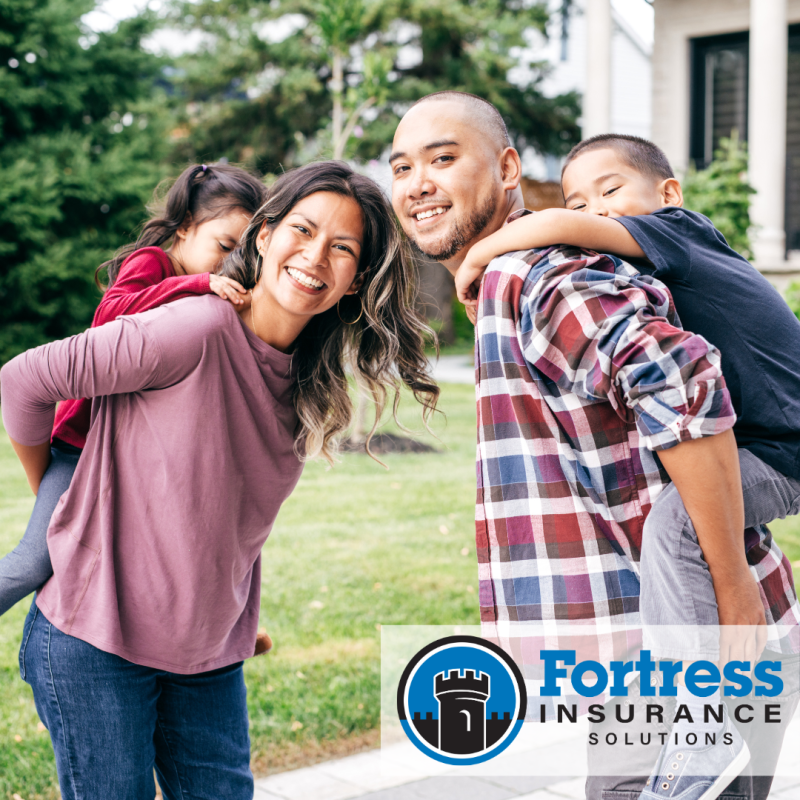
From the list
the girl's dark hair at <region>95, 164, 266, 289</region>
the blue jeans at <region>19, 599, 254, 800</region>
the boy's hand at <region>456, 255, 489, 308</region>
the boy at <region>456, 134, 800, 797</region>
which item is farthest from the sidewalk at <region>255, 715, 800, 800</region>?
the boy's hand at <region>456, 255, 489, 308</region>

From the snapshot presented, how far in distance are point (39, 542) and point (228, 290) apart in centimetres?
92

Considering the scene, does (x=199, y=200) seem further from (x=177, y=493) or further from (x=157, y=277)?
(x=177, y=493)

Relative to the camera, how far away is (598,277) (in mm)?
1727

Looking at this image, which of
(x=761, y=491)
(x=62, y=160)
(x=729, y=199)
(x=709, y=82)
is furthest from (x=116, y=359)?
(x=62, y=160)

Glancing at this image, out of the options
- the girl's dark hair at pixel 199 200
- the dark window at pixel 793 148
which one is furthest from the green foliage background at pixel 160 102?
the girl's dark hair at pixel 199 200

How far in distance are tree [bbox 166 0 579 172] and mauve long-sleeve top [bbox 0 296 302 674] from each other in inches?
621

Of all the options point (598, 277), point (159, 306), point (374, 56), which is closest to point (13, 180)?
point (374, 56)

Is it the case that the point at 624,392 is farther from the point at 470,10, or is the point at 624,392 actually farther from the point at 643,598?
the point at 470,10

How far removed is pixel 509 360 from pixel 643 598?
0.54 m

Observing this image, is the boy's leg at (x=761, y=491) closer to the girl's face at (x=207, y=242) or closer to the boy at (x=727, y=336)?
the boy at (x=727, y=336)

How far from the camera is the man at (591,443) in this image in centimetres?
164

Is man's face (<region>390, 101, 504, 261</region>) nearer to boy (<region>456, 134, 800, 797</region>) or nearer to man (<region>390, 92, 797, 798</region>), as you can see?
boy (<region>456, 134, 800, 797</region>)

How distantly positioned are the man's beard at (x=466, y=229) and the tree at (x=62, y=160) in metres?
13.3

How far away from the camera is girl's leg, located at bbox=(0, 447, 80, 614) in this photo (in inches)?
99.4
